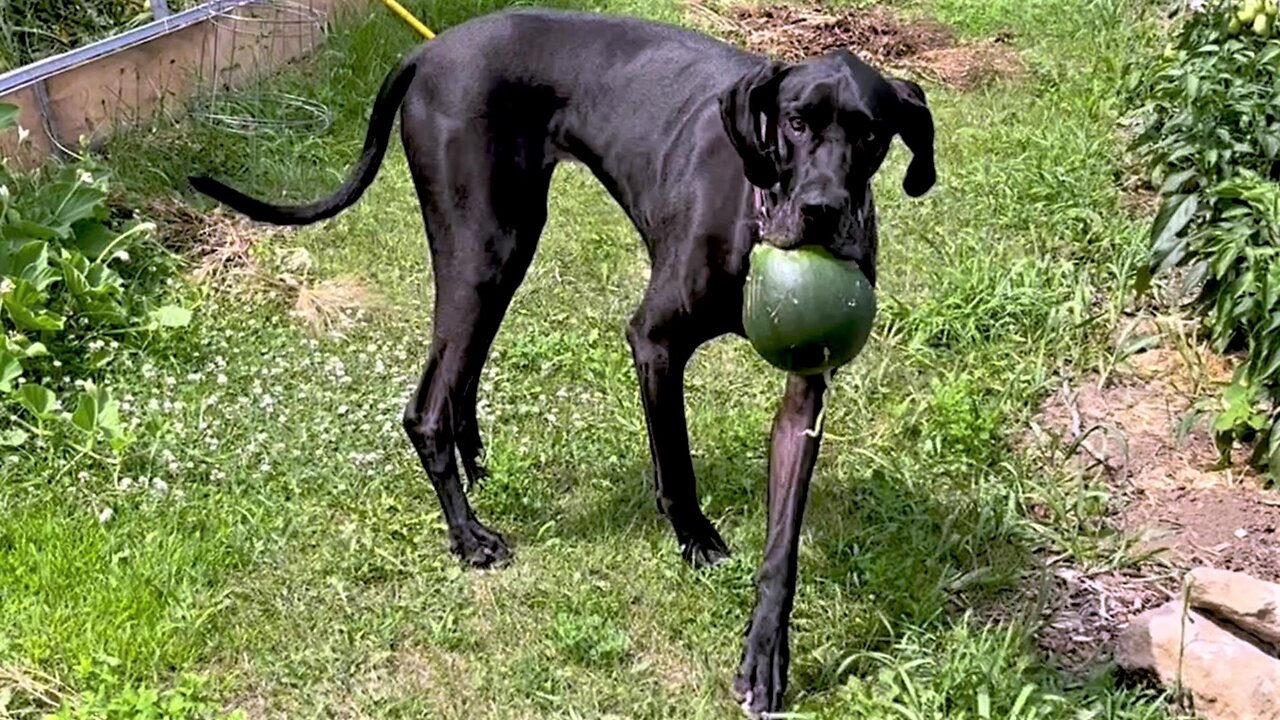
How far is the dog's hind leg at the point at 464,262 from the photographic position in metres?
3.45

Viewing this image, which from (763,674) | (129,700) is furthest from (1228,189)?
(129,700)

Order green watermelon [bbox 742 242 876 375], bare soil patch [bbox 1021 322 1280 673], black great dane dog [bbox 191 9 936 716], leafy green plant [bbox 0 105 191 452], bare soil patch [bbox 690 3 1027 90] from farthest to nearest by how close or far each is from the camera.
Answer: bare soil patch [bbox 690 3 1027 90] < leafy green plant [bbox 0 105 191 452] < bare soil patch [bbox 1021 322 1280 673] < black great dane dog [bbox 191 9 936 716] < green watermelon [bbox 742 242 876 375]

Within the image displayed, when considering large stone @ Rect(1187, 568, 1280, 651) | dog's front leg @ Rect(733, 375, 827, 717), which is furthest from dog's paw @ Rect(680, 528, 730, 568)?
large stone @ Rect(1187, 568, 1280, 651)

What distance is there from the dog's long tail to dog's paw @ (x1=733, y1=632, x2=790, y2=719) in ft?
5.05

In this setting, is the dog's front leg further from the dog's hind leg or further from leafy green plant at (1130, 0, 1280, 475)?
leafy green plant at (1130, 0, 1280, 475)

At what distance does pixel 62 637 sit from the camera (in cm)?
309

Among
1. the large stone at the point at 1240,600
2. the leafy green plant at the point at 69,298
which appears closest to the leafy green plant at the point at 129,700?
the leafy green plant at the point at 69,298

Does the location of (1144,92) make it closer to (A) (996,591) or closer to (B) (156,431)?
(A) (996,591)

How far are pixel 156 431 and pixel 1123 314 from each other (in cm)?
286

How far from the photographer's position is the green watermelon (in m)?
2.59

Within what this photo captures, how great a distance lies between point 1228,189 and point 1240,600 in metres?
1.64

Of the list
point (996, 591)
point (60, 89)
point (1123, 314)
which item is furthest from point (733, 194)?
point (60, 89)

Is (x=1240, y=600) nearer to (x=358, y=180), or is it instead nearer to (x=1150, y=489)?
(x=1150, y=489)

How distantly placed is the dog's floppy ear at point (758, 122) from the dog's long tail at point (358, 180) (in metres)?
1.02
